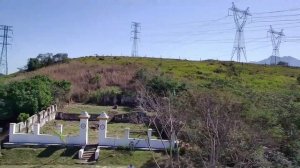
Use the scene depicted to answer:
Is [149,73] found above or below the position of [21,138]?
above

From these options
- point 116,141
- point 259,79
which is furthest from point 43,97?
point 259,79

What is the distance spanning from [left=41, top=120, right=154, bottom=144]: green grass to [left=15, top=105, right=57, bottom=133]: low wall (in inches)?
16.4

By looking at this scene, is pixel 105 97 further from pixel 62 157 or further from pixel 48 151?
pixel 62 157

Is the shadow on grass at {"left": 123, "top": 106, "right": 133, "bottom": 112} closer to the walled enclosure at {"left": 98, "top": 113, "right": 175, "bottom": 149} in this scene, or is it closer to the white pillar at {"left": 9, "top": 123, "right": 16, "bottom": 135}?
the walled enclosure at {"left": 98, "top": 113, "right": 175, "bottom": 149}

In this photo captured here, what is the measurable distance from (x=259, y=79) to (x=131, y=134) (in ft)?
88.6

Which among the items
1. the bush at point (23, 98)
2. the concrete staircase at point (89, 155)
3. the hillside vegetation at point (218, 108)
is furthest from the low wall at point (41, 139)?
the hillside vegetation at point (218, 108)

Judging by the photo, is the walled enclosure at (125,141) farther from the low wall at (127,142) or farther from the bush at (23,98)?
the bush at (23,98)

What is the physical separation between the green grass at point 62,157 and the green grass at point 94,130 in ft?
6.21

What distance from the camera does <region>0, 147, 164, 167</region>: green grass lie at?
23062mm

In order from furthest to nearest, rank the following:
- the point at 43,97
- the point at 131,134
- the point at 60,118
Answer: the point at 60,118 → the point at 43,97 → the point at 131,134

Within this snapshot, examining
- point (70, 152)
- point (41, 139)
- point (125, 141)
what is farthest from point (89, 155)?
point (41, 139)

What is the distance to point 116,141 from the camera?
25.4m

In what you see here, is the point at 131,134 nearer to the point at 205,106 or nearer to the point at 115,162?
the point at 115,162

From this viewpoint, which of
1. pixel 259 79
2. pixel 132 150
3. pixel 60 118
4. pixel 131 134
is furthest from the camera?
pixel 259 79
